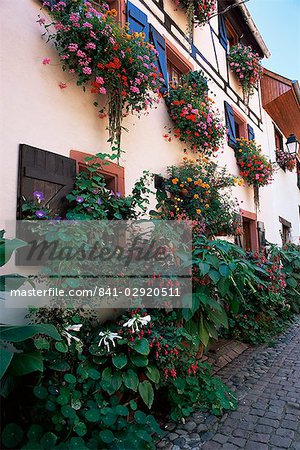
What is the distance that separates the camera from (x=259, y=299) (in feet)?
16.0

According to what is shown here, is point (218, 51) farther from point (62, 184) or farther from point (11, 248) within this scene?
point (11, 248)

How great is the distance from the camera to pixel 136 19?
13.2 feet

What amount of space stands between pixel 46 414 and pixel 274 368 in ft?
9.19

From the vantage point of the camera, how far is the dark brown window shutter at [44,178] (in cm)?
253

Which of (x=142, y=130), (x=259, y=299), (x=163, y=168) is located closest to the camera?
(x=142, y=130)

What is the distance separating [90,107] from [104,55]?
1.72ft

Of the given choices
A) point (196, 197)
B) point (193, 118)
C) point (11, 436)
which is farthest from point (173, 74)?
point (11, 436)

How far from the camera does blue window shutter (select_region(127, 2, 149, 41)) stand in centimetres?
A: 394

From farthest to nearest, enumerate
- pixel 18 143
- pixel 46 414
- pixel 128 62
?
pixel 128 62
pixel 18 143
pixel 46 414

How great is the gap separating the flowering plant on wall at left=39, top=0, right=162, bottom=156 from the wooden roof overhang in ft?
23.6

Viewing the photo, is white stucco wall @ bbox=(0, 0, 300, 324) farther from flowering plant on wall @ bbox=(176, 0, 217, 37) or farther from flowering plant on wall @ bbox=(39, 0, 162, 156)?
flowering plant on wall @ bbox=(176, 0, 217, 37)

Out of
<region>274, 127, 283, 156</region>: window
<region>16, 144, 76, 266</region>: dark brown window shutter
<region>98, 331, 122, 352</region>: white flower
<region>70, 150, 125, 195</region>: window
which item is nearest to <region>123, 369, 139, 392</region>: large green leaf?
<region>98, 331, 122, 352</region>: white flower

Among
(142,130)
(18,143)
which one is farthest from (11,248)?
(142,130)

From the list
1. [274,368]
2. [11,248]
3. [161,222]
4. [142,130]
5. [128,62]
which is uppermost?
[128,62]
